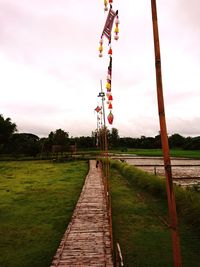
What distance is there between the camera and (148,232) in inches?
284

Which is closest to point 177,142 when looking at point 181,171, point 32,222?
point 181,171

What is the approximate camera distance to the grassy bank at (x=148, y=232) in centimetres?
566

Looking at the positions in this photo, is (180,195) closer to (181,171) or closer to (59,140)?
(181,171)

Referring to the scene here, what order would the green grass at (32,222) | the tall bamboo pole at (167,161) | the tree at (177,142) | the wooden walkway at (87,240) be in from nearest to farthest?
the tall bamboo pole at (167,161) → the wooden walkway at (87,240) → the green grass at (32,222) → the tree at (177,142)

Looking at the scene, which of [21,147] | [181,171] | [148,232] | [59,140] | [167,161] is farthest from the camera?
[59,140]

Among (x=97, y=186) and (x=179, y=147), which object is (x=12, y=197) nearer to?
(x=97, y=186)

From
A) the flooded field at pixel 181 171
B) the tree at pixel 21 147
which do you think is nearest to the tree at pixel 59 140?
the tree at pixel 21 147

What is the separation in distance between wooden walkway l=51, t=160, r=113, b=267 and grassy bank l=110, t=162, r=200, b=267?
472mm

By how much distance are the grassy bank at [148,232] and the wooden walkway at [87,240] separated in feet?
1.55

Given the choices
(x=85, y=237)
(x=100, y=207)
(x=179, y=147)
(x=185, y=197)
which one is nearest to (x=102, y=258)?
(x=85, y=237)

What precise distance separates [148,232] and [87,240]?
2.05m

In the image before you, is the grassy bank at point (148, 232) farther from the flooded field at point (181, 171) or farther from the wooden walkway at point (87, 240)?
the flooded field at point (181, 171)

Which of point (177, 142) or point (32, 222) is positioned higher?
point (177, 142)

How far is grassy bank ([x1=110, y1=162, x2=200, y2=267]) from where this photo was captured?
5664mm
